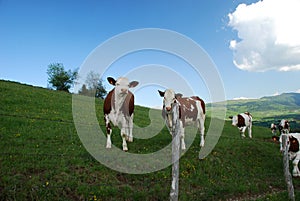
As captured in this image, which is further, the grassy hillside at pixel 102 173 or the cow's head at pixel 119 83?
the cow's head at pixel 119 83

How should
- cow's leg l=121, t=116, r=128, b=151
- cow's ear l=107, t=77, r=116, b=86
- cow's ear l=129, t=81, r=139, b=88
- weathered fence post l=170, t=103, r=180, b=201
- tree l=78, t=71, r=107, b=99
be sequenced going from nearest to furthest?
weathered fence post l=170, t=103, r=180, b=201 → cow's leg l=121, t=116, r=128, b=151 → cow's ear l=107, t=77, r=116, b=86 → cow's ear l=129, t=81, r=139, b=88 → tree l=78, t=71, r=107, b=99

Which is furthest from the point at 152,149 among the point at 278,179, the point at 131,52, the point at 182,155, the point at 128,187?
the point at 278,179

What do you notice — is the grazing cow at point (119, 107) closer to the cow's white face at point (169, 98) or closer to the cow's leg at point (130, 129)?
the cow's leg at point (130, 129)

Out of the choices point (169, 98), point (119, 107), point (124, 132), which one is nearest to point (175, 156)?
point (169, 98)

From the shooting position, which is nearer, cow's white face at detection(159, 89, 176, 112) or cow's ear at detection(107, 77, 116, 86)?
cow's white face at detection(159, 89, 176, 112)

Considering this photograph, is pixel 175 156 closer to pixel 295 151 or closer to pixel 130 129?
pixel 130 129

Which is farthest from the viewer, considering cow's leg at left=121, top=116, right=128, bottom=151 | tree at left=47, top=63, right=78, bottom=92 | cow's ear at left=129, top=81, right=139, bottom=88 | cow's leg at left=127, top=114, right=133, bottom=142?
tree at left=47, top=63, right=78, bottom=92

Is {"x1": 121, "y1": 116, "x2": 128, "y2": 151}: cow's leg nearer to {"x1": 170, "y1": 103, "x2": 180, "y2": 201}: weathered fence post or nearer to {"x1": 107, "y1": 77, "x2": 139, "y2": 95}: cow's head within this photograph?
{"x1": 107, "y1": 77, "x2": 139, "y2": 95}: cow's head

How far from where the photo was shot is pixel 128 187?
7.46 m

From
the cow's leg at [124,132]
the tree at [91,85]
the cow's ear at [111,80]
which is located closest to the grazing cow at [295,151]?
the cow's leg at [124,132]

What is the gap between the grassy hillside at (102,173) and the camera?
22.5 ft

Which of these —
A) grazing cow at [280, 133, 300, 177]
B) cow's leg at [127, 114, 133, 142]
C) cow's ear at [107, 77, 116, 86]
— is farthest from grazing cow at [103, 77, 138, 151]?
grazing cow at [280, 133, 300, 177]

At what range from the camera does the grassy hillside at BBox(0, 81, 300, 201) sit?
22.5ft

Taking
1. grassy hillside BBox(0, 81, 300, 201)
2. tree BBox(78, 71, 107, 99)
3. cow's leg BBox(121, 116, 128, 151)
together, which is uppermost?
tree BBox(78, 71, 107, 99)
